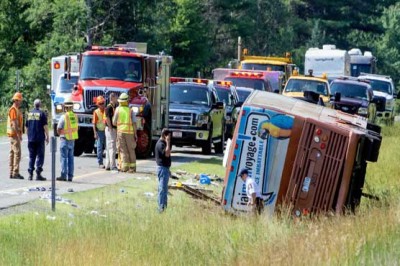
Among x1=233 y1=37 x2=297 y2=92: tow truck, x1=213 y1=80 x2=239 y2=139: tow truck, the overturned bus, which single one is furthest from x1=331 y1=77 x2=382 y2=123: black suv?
the overturned bus

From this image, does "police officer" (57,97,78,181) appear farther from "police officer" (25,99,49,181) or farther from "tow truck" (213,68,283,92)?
"tow truck" (213,68,283,92)

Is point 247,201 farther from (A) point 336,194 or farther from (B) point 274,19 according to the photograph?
(B) point 274,19

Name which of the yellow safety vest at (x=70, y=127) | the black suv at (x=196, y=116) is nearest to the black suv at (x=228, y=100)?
the black suv at (x=196, y=116)

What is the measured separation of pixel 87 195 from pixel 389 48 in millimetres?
76520

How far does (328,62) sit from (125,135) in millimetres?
32805

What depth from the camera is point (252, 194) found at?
55.1 ft

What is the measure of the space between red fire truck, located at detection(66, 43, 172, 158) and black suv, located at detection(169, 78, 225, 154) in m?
0.71

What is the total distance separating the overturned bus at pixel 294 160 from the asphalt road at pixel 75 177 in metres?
4.17

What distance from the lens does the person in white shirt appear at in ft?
55.1

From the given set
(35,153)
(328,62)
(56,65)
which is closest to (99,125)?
(35,153)

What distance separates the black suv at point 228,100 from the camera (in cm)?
3562

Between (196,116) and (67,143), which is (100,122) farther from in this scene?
(196,116)

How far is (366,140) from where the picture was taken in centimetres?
1752

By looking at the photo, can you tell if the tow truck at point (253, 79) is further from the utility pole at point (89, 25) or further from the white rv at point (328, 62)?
the white rv at point (328, 62)
